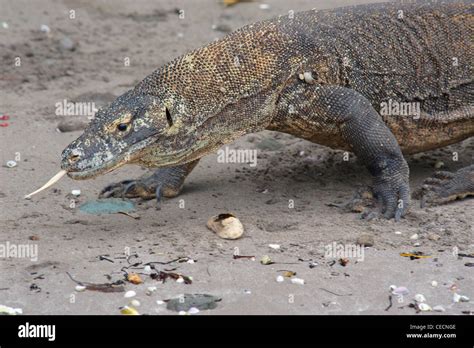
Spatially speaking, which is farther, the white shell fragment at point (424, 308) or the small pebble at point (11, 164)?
the small pebble at point (11, 164)

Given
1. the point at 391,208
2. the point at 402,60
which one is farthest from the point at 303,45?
the point at 391,208

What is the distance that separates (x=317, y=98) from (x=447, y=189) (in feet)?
3.90

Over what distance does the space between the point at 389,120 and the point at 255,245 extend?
168 centimetres

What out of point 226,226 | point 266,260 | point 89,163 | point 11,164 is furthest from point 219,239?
point 11,164

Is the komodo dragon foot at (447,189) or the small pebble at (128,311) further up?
the komodo dragon foot at (447,189)

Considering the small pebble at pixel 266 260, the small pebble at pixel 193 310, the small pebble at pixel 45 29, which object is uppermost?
the small pebble at pixel 45 29

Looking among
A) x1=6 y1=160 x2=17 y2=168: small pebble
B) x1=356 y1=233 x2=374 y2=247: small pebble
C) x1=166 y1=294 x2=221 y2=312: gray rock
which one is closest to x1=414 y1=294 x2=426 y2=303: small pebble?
x1=356 y1=233 x2=374 y2=247: small pebble

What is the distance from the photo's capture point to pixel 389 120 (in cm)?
711

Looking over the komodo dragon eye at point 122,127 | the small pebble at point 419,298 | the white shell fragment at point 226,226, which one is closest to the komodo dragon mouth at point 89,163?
the komodo dragon eye at point 122,127

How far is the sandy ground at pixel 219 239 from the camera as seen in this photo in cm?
Result: 536

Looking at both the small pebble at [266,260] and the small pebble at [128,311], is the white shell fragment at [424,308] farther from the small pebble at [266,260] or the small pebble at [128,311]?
the small pebble at [128,311]

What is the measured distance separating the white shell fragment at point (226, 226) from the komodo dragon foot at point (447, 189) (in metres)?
1.43

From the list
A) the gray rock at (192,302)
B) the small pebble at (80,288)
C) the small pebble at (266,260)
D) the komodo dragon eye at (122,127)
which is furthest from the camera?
the komodo dragon eye at (122,127)

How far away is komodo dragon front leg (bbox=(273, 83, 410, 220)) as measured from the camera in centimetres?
670
